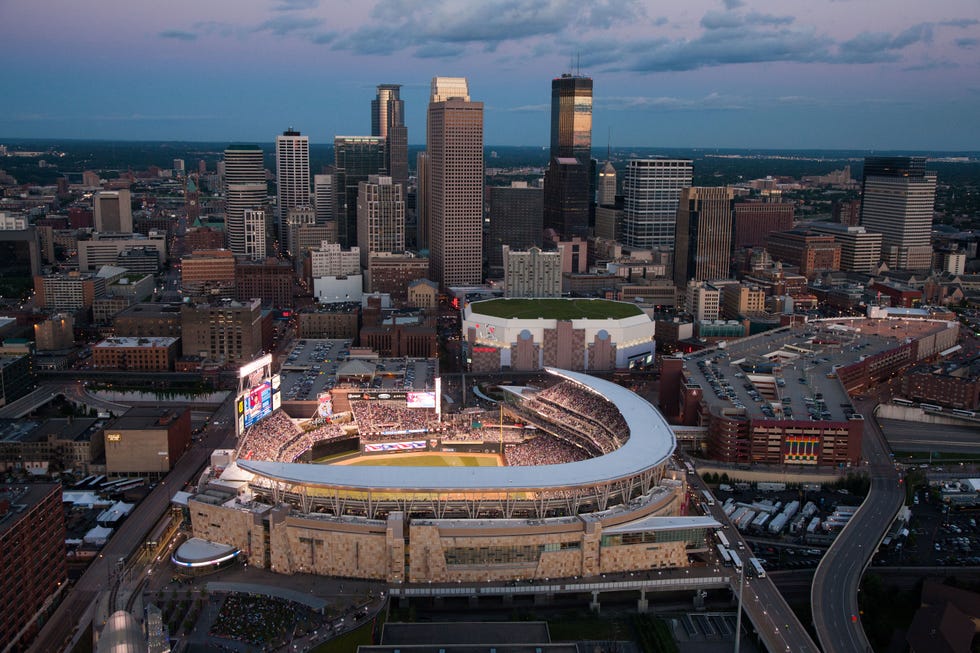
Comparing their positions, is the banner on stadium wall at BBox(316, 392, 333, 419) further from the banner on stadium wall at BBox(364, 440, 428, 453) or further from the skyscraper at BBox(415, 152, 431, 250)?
the skyscraper at BBox(415, 152, 431, 250)

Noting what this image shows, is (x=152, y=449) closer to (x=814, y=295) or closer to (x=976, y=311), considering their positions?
(x=814, y=295)

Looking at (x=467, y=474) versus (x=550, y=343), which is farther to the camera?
(x=550, y=343)

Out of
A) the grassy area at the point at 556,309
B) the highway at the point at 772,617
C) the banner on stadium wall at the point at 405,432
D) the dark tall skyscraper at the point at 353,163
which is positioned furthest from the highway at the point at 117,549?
the dark tall skyscraper at the point at 353,163

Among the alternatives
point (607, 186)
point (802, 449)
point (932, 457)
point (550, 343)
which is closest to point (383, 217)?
point (550, 343)

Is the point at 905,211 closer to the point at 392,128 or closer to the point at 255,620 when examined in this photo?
the point at 392,128

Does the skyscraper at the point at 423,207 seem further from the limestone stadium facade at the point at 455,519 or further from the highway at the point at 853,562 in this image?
the limestone stadium facade at the point at 455,519

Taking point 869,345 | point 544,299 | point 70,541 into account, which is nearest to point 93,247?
point 544,299
